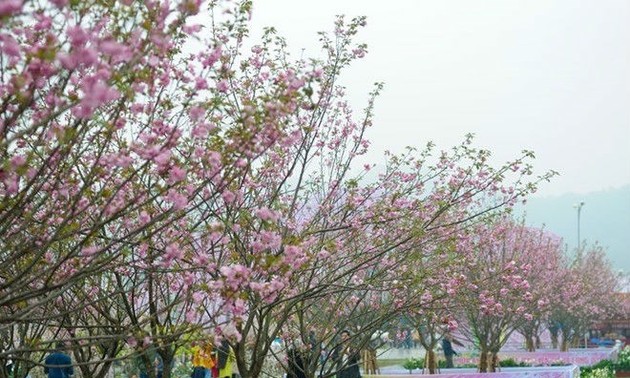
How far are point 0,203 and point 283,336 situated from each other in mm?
6731

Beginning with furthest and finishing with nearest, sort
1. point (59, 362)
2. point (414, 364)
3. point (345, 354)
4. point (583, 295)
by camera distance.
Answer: point (583, 295) < point (414, 364) < point (59, 362) < point (345, 354)

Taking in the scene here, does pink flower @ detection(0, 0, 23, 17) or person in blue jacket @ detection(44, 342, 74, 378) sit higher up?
pink flower @ detection(0, 0, 23, 17)

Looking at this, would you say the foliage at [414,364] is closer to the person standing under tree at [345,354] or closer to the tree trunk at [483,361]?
the tree trunk at [483,361]

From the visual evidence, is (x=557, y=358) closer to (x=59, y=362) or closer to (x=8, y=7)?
(x=59, y=362)

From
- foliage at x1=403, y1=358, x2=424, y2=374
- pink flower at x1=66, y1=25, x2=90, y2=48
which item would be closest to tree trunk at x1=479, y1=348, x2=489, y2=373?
foliage at x1=403, y1=358, x2=424, y2=374

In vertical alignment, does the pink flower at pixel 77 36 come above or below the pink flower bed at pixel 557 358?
above

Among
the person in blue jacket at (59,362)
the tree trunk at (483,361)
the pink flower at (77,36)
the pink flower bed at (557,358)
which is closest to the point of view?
the pink flower at (77,36)

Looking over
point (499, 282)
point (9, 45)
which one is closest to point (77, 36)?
point (9, 45)

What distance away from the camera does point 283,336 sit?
11766 millimetres

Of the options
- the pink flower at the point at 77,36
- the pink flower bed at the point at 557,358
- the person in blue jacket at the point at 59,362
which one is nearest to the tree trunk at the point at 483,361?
the pink flower bed at the point at 557,358

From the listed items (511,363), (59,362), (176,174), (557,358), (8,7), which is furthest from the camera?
(557,358)

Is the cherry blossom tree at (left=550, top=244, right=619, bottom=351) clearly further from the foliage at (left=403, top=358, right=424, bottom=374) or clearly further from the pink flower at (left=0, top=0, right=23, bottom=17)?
the pink flower at (left=0, top=0, right=23, bottom=17)

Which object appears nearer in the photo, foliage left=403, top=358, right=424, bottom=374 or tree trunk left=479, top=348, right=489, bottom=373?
tree trunk left=479, top=348, right=489, bottom=373

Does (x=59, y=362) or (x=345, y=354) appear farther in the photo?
(x=59, y=362)
